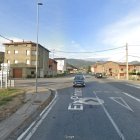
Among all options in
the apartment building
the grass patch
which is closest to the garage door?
the apartment building

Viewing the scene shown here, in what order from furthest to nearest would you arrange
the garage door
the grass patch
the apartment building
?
1. the apartment building
2. the garage door
3. the grass patch

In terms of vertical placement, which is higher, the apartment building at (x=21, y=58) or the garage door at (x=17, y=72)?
the apartment building at (x=21, y=58)

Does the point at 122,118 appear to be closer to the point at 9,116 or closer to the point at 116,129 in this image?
the point at 116,129

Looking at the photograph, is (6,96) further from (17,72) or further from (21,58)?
(21,58)

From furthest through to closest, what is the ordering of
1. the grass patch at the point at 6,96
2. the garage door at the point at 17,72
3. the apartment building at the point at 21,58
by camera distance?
the apartment building at the point at 21,58 < the garage door at the point at 17,72 < the grass patch at the point at 6,96

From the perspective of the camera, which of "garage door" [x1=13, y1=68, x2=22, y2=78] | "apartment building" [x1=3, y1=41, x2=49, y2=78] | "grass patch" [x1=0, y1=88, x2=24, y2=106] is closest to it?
"grass patch" [x1=0, y1=88, x2=24, y2=106]

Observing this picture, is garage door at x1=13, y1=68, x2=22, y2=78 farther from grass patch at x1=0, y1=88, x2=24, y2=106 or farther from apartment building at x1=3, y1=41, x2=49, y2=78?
grass patch at x1=0, y1=88, x2=24, y2=106

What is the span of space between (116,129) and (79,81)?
92.8 feet

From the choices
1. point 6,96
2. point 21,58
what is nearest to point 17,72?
point 21,58

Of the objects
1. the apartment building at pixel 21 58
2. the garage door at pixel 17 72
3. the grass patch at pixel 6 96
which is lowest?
the grass patch at pixel 6 96

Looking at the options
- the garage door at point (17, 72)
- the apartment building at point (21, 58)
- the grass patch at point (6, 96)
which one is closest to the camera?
the grass patch at point (6, 96)

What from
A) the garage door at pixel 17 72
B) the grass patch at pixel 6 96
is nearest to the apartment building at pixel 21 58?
the garage door at pixel 17 72

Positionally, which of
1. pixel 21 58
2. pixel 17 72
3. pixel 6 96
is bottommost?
pixel 6 96

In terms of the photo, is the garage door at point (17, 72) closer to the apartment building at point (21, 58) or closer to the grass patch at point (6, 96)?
the apartment building at point (21, 58)
